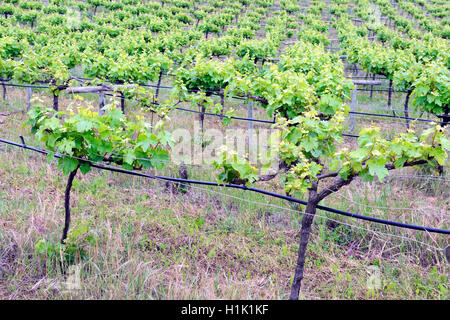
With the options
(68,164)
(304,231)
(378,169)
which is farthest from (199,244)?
(378,169)

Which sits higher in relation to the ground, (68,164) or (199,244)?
(68,164)

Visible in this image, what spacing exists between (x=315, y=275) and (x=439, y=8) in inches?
Answer: 1379

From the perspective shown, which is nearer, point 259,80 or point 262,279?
point 262,279

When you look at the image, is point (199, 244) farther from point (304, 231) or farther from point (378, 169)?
point (378, 169)

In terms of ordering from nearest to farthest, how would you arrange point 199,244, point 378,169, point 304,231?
point 378,169 < point 304,231 < point 199,244

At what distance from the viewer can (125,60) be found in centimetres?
852

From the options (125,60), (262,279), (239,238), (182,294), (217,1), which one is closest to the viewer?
(182,294)

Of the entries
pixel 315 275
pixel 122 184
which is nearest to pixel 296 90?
pixel 315 275

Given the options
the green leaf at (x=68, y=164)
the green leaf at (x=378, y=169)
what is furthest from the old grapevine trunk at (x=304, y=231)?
the green leaf at (x=68, y=164)

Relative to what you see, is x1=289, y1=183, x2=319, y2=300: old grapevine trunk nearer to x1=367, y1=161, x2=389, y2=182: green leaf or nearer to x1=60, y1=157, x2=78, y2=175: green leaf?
x1=367, y1=161, x2=389, y2=182: green leaf

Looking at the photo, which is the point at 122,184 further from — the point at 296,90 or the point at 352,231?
the point at 352,231

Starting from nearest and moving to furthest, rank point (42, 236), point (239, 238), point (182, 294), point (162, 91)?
point (182, 294)
point (42, 236)
point (239, 238)
point (162, 91)

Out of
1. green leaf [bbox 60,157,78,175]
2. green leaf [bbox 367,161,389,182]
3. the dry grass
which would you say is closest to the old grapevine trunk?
the dry grass

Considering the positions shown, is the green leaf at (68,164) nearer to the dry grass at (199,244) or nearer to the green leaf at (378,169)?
the dry grass at (199,244)
